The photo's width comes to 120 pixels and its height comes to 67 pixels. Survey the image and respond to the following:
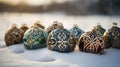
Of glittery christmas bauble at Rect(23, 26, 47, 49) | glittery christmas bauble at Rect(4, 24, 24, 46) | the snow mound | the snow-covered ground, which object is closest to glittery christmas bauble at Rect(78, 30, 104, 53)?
the snow-covered ground

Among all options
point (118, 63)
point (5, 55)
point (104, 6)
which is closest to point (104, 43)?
point (118, 63)

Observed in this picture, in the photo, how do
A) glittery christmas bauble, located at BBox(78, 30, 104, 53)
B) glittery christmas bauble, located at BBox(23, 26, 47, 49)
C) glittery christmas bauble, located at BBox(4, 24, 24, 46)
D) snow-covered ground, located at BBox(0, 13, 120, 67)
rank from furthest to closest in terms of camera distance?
glittery christmas bauble, located at BBox(4, 24, 24, 46) → glittery christmas bauble, located at BBox(23, 26, 47, 49) → glittery christmas bauble, located at BBox(78, 30, 104, 53) → snow-covered ground, located at BBox(0, 13, 120, 67)

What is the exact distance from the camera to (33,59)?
2365 millimetres

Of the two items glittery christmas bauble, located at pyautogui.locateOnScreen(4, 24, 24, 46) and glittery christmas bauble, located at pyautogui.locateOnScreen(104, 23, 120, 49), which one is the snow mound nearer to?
glittery christmas bauble, located at pyautogui.locateOnScreen(4, 24, 24, 46)

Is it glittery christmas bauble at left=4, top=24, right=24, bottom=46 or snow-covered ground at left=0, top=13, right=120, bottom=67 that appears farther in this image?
glittery christmas bauble at left=4, top=24, right=24, bottom=46

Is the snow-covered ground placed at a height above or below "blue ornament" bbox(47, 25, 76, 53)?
A: below

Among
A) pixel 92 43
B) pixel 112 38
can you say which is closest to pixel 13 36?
pixel 92 43

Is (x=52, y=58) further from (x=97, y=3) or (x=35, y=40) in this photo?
(x=97, y=3)

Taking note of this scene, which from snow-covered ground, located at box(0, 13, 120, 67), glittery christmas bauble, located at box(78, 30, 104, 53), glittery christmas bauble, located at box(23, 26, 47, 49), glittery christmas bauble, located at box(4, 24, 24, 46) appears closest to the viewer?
snow-covered ground, located at box(0, 13, 120, 67)

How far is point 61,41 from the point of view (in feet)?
8.26

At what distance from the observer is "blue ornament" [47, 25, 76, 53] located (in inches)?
99.0

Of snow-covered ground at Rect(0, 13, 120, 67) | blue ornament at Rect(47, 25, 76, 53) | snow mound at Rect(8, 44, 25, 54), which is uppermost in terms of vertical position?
blue ornament at Rect(47, 25, 76, 53)

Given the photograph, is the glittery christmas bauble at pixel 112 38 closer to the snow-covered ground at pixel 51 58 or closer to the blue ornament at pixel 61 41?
the snow-covered ground at pixel 51 58

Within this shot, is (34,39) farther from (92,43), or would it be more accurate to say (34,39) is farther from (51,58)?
(92,43)
